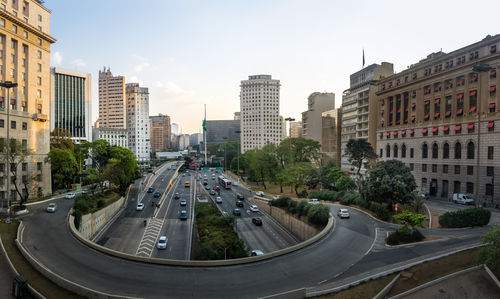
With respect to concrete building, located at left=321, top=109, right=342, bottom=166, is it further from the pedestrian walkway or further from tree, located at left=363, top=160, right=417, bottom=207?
the pedestrian walkway

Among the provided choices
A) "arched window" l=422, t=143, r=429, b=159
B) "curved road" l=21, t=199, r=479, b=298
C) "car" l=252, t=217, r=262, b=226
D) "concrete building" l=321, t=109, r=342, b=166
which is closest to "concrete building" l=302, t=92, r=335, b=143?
"concrete building" l=321, t=109, r=342, b=166

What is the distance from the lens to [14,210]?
39844 mm

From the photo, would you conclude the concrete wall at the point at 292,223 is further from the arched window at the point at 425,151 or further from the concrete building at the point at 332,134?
the concrete building at the point at 332,134

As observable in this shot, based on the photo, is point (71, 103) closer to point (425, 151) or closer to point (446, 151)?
point (425, 151)

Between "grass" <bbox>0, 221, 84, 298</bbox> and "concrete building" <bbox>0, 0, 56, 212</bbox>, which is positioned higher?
"concrete building" <bbox>0, 0, 56, 212</bbox>

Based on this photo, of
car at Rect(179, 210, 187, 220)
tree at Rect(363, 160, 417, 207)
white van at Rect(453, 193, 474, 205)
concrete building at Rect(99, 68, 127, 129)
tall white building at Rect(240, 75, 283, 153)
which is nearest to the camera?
tree at Rect(363, 160, 417, 207)

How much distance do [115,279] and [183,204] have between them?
46.5m

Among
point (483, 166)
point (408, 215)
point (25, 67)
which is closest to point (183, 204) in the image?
point (25, 67)

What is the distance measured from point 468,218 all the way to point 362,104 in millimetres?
64760

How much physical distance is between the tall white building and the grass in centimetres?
16580

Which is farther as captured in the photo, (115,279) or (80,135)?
(80,135)

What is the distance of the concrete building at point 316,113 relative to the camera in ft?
433

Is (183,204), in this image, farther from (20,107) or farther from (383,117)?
(383,117)

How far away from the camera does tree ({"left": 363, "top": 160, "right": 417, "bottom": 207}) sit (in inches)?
1550
